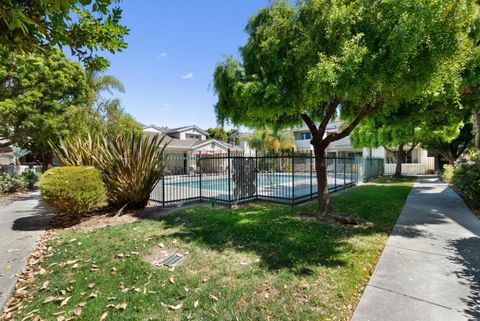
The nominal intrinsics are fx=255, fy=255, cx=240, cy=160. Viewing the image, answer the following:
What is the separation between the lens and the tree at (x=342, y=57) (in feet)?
15.7

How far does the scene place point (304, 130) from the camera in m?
37.9

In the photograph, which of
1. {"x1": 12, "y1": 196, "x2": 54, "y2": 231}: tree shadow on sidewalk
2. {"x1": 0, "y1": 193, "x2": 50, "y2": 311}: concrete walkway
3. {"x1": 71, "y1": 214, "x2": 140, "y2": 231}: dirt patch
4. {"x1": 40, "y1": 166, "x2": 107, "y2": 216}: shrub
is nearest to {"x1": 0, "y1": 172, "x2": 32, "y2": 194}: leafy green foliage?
{"x1": 0, "y1": 193, "x2": 50, "y2": 311}: concrete walkway

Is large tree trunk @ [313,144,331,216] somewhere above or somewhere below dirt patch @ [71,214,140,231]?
above

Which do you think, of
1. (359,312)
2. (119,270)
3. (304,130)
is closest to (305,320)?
(359,312)

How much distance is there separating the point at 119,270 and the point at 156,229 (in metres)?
2.20

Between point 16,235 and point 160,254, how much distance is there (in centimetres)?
471

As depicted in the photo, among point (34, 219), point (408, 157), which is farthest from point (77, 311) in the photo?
point (408, 157)

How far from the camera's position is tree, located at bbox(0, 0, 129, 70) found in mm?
2584

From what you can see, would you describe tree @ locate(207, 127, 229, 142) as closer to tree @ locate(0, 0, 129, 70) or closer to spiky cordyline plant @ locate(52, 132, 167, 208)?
spiky cordyline plant @ locate(52, 132, 167, 208)

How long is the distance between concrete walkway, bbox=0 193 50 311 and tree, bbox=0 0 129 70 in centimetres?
373

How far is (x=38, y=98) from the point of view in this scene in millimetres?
13555

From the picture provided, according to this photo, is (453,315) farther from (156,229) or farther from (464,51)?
(156,229)

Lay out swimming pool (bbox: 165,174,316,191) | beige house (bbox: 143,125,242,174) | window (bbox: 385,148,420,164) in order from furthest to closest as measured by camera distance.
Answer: window (bbox: 385,148,420,164) < beige house (bbox: 143,125,242,174) < swimming pool (bbox: 165,174,316,191)

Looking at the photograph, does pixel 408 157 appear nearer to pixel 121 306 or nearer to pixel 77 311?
pixel 121 306
